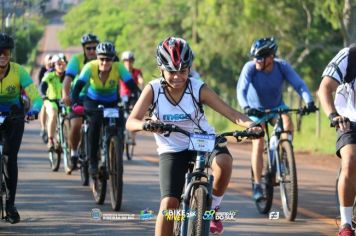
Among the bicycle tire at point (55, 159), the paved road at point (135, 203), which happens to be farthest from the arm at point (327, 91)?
the bicycle tire at point (55, 159)

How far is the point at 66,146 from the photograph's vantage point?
53.1 ft

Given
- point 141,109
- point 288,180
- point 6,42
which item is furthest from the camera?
point 288,180

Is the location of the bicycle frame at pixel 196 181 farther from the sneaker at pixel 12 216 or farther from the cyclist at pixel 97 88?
the cyclist at pixel 97 88

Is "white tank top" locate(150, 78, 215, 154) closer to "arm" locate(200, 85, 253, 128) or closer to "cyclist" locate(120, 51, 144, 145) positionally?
"arm" locate(200, 85, 253, 128)

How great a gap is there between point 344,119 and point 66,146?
8.42 metres

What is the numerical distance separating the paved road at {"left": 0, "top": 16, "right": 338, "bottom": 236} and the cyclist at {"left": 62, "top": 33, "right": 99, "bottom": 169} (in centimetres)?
58

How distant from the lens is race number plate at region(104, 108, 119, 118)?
12430 millimetres

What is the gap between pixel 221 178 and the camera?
792 cm

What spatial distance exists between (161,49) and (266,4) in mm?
22013

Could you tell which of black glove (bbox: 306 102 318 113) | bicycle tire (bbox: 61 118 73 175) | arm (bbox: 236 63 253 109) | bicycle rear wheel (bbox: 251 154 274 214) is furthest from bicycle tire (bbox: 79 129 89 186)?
Result: black glove (bbox: 306 102 318 113)

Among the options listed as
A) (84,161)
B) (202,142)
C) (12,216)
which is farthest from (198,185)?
(84,161)

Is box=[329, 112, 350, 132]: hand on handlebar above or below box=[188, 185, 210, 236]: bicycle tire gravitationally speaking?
above

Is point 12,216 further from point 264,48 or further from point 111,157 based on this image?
point 264,48

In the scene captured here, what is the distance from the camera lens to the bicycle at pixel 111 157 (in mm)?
11617
